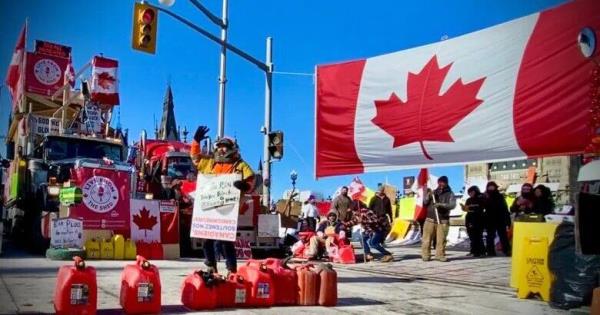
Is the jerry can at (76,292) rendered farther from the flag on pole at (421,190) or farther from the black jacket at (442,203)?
the flag on pole at (421,190)

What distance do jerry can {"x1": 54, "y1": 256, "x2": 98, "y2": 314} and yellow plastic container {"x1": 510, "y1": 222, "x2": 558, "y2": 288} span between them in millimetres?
5409

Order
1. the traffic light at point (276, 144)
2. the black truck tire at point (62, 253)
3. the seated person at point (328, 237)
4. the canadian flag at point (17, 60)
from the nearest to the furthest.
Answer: the canadian flag at point (17, 60) < the black truck tire at point (62, 253) < the seated person at point (328, 237) < the traffic light at point (276, 144)

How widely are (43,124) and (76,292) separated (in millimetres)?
11762

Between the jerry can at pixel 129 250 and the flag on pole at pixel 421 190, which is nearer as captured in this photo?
the jerry can at pixel 129 250

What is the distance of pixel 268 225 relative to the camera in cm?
1272

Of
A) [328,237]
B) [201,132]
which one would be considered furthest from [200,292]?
[328,237]

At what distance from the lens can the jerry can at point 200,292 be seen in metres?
5.49

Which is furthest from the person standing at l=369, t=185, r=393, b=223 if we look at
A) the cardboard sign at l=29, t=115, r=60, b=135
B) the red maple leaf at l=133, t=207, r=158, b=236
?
the cardboard sign at l=29, t=115, r=60, b=135

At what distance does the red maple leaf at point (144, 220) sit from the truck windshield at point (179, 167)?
5.65m

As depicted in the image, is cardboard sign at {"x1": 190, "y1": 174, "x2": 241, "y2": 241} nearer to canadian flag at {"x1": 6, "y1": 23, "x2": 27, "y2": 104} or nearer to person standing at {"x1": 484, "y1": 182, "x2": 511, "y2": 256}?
canadian flag at {"x1": 6, "y1": 23, "x2": 27, "y2": 104}

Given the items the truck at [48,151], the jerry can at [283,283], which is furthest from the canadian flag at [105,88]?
the jerry can at [283,283]

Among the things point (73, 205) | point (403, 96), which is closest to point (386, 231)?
point (403, 96)

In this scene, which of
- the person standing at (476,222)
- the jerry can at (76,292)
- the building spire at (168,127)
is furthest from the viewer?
the building spire at (168,127)

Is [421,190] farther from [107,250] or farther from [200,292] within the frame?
[200,292]
